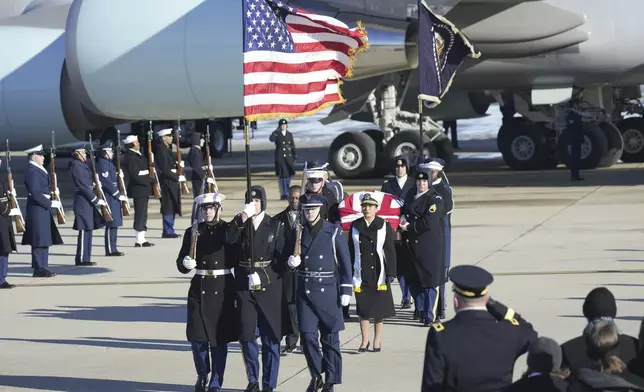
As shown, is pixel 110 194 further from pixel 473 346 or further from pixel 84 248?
pixel 473 346

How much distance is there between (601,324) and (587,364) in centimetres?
36

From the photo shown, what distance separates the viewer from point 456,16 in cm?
2592

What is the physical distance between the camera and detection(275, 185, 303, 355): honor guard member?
35.0ft

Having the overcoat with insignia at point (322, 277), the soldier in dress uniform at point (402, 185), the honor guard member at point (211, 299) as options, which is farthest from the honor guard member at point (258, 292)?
the soldier in dress uniform at point (402, 185)

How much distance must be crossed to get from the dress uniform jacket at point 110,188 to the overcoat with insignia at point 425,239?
23.0 ft

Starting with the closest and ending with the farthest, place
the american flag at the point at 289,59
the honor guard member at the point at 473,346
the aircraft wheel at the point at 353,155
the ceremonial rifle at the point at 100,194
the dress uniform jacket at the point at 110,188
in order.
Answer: the honor guard member at the point at 473,346 → the american flag at the point at 289,59 → the ceremonial rifle at the point at 100,194 → the dress uniform jacket at the point at 110,188 → the aircraft wheel at the point at 353,155

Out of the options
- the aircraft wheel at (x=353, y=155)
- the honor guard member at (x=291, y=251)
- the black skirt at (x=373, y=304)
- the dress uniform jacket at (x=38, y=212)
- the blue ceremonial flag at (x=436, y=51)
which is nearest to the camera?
the honor guard member at (x=291, y=251)

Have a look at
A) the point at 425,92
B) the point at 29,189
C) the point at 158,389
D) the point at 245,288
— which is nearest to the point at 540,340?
the point at 245,288

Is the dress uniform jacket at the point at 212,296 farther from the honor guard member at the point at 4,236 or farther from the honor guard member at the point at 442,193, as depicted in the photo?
the honor guard member at the point at 4,236

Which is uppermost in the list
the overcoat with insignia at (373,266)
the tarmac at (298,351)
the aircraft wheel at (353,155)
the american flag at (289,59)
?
the american flag at (289,59)

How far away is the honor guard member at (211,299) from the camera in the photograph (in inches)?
408

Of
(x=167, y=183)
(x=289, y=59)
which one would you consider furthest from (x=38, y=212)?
(x=289, y=59)

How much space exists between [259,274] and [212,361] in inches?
32.2

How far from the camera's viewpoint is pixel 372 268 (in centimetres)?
1197
